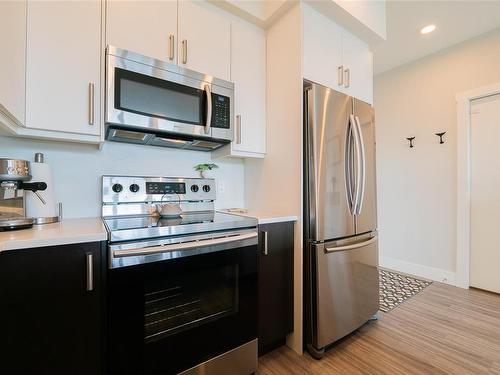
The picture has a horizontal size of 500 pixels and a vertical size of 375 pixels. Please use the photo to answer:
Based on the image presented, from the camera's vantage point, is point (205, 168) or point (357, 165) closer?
point (357, 165)

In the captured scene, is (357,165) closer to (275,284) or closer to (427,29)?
(275,284)

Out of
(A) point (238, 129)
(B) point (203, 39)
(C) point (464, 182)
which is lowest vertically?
(C) point (464, 182)

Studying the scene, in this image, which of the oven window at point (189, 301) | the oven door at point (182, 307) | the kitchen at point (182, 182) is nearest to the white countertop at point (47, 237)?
the kitchen at point (182, 182)

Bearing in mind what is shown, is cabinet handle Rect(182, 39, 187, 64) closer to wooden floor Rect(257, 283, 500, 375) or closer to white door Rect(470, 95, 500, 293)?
wooden floor Rect(257, 283, 500, 375)

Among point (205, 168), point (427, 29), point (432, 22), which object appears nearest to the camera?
point (205, 168)

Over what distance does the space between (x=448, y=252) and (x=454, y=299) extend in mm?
585

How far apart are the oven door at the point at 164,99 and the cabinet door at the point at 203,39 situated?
0.35 feet

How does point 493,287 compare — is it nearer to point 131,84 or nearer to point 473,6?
point 473,6

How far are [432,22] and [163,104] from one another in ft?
8.86

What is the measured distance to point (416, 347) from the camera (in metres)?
1.69

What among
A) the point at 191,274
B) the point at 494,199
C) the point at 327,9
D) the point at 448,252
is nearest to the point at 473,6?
the point at 327,9

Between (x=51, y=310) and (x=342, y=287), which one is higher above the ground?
(x=51, y=310)

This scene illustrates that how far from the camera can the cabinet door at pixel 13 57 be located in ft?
2.98

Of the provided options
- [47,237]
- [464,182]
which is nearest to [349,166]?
[47,237]
